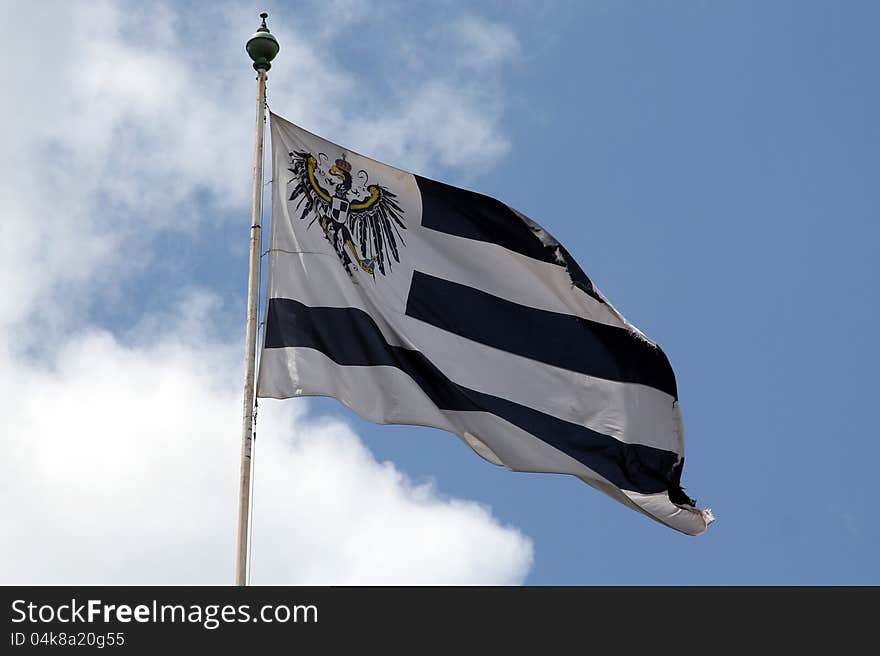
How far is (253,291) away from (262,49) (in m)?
3.65

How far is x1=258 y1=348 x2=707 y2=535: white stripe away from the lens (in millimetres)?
19828

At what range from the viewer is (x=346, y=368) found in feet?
66.7

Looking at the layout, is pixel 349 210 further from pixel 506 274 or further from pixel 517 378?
pixel 517 378

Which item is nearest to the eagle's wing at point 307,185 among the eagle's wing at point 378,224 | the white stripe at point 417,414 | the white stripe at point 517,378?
the eagle's wing at point 378,224

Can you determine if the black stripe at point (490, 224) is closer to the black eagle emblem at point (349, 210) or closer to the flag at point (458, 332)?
the flag at point (458, 332)

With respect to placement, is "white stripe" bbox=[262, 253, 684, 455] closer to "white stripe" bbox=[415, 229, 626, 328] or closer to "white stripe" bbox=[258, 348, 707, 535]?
"white stripe" bbox=[258, 348, 707, 535]

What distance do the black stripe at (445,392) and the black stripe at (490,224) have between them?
183cm

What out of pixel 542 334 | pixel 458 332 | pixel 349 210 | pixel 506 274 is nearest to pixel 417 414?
pixel 458 332

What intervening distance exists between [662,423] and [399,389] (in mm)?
4411

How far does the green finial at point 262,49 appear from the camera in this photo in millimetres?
21547
